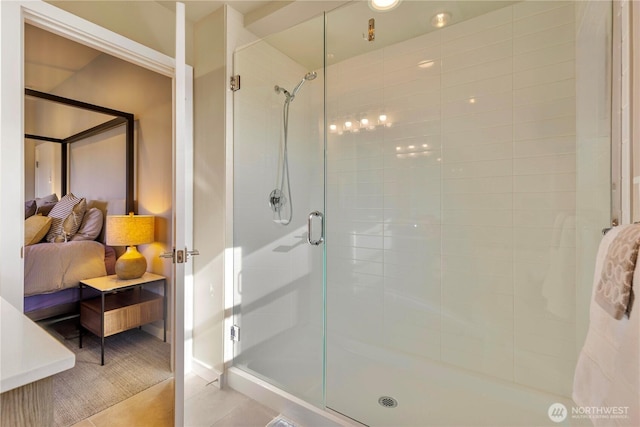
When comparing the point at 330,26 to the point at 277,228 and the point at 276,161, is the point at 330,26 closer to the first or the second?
the point at 276,161

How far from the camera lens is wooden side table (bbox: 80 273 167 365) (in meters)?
2.10

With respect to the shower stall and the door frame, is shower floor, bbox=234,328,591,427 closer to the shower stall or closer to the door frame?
the shower stall

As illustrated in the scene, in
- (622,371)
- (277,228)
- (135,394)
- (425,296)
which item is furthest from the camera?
(277,228)

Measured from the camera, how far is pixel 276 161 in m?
2.17

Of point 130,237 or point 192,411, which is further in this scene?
point 130,237

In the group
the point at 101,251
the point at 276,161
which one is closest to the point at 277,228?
the point at 276,161

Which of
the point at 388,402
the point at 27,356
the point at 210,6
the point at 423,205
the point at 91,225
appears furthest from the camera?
the point at 91,225

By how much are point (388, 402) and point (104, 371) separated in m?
1.90

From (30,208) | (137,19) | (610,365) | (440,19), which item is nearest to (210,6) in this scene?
(137,19)

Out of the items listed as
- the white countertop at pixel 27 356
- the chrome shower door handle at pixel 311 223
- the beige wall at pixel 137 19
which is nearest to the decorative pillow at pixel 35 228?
the beige wall at pixel 137 19

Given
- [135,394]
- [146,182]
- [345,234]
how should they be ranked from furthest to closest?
[146,182] → [345,234] → [135,394]

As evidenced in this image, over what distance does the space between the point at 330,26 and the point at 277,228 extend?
1.43 meters

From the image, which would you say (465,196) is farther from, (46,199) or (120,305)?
(46,199)

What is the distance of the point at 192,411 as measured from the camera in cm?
166
